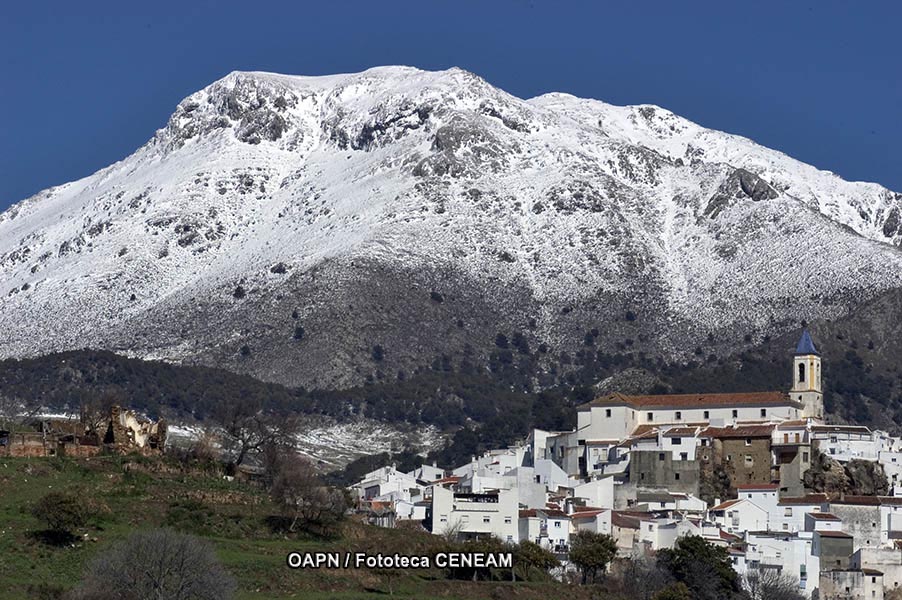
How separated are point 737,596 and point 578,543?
26.7 feet

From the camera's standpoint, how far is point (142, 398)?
192875mm

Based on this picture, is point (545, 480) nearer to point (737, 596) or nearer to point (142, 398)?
point (737, 596)

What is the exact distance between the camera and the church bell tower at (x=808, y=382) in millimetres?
138750

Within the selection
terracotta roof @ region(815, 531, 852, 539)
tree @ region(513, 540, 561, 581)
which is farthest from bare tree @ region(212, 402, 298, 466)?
terracotta roof @ region(815, 531, 852, 539)

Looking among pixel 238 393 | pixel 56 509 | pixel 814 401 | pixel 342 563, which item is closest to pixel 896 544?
pixel 814 401

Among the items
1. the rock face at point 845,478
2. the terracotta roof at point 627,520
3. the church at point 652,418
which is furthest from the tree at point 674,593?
the church at point 652,418

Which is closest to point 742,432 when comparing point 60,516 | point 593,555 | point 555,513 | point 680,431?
point 680,431

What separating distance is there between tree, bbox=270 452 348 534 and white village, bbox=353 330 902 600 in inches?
399

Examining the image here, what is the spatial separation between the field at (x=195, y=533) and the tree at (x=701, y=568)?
8.93 metres

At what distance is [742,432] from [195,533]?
51.3 meters

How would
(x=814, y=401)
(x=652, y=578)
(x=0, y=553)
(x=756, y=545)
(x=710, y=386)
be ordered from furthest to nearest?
(x=710, y=386)
(x=814, y=401)
(x=756, y=545)
(x=652, y=578)
(x=0, y=553)

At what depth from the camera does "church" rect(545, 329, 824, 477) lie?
13275cm

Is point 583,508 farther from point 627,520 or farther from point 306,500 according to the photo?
point 306,500

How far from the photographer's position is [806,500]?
120 m
